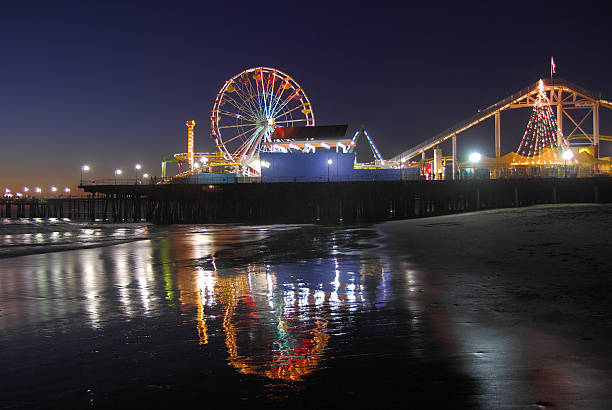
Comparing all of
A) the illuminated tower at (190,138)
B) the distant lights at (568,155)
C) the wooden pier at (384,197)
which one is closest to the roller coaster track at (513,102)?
the distant lights at (568,155)

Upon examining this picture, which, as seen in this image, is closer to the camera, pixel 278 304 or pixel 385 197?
pixel 278 304

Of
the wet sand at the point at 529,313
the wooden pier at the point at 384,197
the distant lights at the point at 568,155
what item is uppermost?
the distant lights at the point at 568,155

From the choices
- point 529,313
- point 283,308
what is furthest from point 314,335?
point 529,313

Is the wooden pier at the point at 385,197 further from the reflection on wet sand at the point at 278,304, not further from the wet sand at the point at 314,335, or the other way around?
the wet sand at the point at 314,335

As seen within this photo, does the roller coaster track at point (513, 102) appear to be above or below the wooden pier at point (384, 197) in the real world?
above

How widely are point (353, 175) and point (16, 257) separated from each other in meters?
33.7

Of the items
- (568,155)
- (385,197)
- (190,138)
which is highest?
(190,138)

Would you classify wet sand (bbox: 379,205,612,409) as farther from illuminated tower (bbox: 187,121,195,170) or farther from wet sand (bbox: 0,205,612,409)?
illuminated tower (bbox: 187,121,195,170)

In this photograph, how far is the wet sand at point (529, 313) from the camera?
181 inches

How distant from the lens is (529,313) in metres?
7.55

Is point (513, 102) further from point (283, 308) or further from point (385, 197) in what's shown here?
point (283, 308)

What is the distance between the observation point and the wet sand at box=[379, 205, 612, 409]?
459 cm

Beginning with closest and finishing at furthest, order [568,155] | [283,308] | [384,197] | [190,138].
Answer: [283,308] < [384,197] < [568,155] < [190,138]

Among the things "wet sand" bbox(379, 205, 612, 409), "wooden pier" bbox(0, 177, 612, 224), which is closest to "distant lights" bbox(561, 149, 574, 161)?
"wooden pier" bbox(0, 177, 612, 224)
